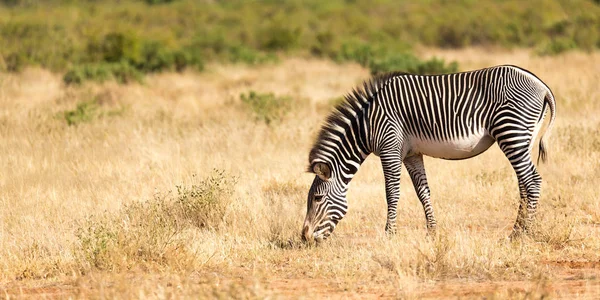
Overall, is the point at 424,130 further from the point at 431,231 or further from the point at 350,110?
the point at 431,231

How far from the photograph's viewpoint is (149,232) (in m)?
7.70

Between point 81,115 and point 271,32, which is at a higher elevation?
point 271,32

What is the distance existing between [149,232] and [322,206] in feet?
5.72

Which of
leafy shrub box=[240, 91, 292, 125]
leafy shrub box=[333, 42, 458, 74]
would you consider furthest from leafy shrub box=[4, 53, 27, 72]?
leafy shrub box=[240, 91, 292, 125]

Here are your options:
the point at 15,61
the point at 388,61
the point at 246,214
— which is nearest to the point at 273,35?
the point at 388,61

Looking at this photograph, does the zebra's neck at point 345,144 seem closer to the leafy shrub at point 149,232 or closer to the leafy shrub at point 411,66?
the leafy shrub at point 149,232

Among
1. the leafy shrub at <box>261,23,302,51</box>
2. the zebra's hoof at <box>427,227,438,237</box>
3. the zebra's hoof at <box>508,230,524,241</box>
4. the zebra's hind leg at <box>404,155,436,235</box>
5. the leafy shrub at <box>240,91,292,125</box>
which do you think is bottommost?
the zebra's hoof at <box>427,227,438,237</box>

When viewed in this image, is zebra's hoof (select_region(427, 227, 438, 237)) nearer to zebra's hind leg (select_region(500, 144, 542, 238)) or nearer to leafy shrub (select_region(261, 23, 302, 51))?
zebra's hind leg (select_region(500, 144, 542, 238))

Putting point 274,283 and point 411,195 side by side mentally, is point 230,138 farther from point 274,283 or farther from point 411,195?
point 274,283

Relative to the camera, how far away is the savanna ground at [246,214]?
22.4 ft

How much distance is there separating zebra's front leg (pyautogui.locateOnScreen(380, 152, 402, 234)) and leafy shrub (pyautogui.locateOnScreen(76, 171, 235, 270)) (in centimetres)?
199

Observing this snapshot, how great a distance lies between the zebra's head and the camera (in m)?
8.09

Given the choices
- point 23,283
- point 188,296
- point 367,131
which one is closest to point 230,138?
point 367,131

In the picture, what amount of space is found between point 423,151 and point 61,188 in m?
4.95
